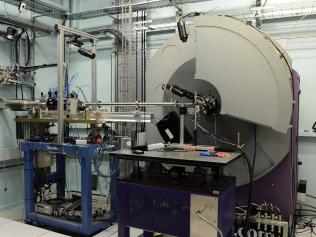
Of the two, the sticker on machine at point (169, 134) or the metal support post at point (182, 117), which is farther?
the sticker on machine at point (169, 134)

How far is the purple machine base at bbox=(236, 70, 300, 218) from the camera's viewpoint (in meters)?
2.50

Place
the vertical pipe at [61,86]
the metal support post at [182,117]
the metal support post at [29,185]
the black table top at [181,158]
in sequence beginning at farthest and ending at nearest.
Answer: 1. the metal support post at [29,185]
2. the vertical pipe at [61,86]
3. the metal support post at [182,117]
4. the black table top at [181,158]

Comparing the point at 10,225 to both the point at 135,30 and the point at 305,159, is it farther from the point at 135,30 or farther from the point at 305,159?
the point at 305,159

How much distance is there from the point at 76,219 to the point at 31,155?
2.83 feet

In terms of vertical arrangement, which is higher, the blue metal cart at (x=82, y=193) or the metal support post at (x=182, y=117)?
the metal support post at (x=182, y=117)

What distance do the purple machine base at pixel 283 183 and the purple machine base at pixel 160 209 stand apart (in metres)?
0.53

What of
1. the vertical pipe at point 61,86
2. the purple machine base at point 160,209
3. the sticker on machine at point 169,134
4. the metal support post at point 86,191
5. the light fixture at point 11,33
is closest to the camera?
the purple machine base at point 160,209

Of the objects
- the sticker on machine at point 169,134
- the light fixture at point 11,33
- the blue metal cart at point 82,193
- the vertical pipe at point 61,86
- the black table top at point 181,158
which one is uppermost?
the light fixture at point 11,33

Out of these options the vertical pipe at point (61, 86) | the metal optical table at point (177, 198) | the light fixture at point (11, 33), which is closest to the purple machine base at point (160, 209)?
the metal optical table at point (177, 198)

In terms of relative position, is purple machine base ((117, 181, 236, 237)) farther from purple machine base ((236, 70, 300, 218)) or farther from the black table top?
purple machine base ((236, 70, 300, 218))

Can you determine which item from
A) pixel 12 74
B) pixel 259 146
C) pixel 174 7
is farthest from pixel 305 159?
pixel 12 74

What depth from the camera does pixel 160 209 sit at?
2049 millimetres

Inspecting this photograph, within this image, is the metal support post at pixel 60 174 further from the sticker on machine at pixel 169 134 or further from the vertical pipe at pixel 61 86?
the sticker on machine at pixel 169 134

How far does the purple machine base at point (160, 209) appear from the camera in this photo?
1971 millimetres
